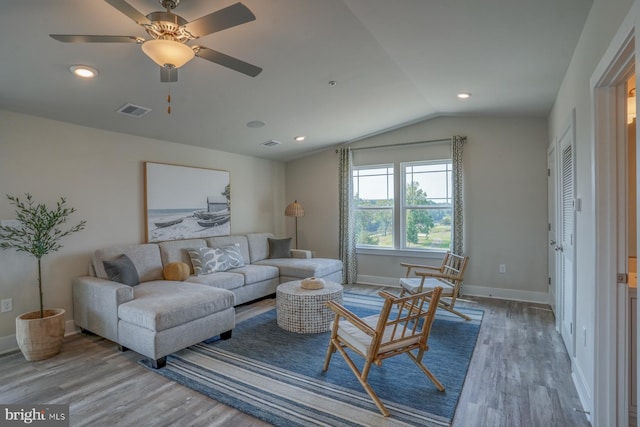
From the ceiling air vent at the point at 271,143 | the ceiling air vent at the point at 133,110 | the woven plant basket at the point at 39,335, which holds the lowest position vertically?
the woven plant basket at the point at 39,335

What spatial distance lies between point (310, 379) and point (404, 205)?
3.57 meters

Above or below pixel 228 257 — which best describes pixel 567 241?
above

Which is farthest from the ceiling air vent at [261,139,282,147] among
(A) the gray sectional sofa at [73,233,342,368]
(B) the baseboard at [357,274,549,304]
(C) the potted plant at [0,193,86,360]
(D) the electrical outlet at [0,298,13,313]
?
(B) the baseboard at [357,274,549,304]

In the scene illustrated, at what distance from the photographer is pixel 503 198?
4715 millimetres

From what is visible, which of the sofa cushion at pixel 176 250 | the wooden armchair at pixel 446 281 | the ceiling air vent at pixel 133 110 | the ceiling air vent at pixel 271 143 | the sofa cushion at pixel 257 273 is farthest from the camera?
the ceiling air vent at pixel 271 143

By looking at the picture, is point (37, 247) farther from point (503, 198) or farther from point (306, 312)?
point (503, 198)

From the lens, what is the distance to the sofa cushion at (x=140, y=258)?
3.49 metres

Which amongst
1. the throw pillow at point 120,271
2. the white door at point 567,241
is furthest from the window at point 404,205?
the throw pillow at point 120,271

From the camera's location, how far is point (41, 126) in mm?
3240

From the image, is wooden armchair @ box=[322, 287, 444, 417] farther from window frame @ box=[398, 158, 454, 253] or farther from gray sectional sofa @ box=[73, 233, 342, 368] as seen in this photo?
window frame @ box=[398, 158, 454, 253]

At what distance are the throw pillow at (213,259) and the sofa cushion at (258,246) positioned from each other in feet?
1.90

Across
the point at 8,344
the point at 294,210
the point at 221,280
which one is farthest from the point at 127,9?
the point at 294,210

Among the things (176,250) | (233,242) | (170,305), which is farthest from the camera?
(233,242)

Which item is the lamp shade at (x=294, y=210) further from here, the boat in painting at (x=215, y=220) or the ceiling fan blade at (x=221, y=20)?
the ceiling fan blade at (x=221, y=20)
